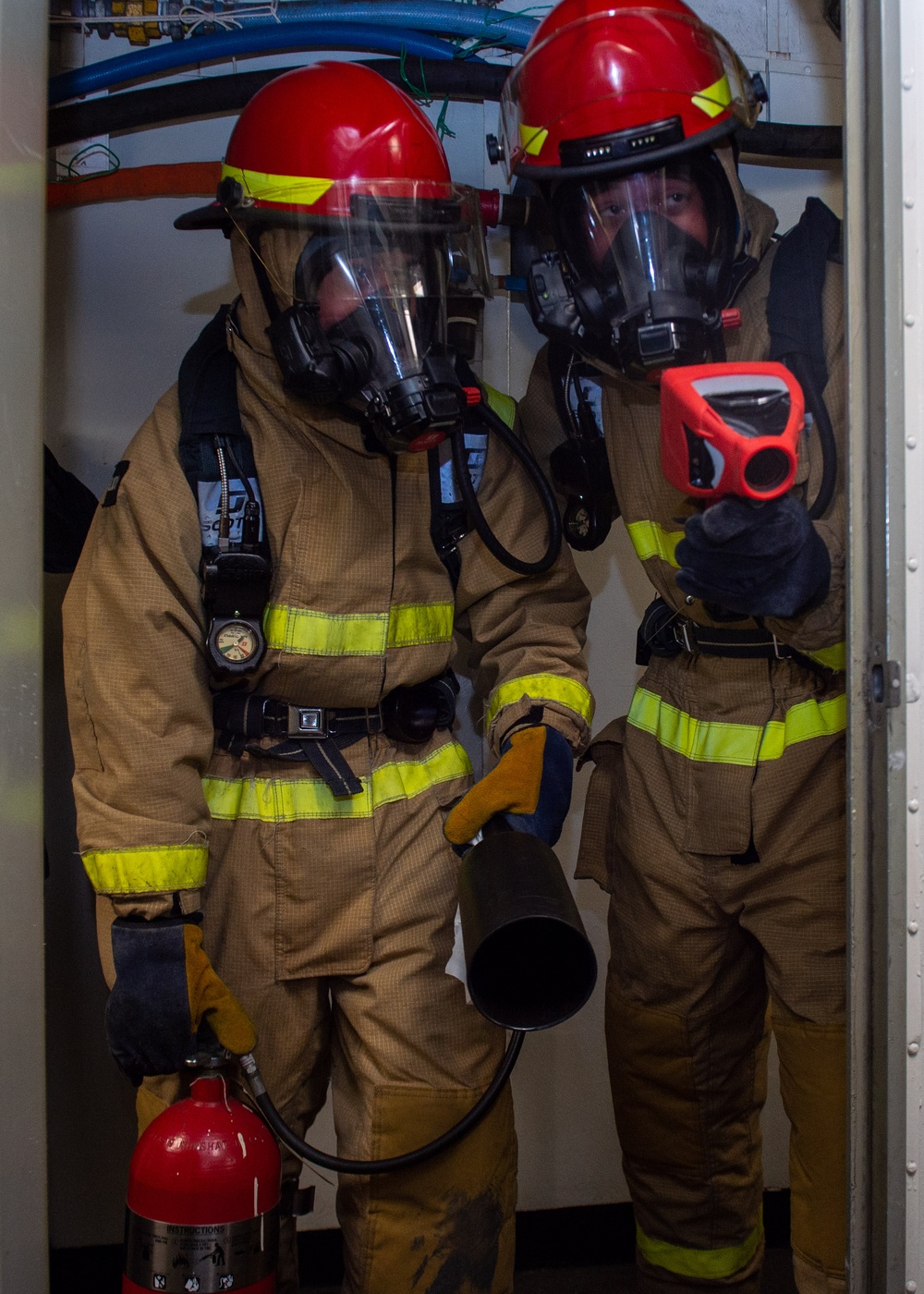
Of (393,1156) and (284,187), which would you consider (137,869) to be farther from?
(284,187)

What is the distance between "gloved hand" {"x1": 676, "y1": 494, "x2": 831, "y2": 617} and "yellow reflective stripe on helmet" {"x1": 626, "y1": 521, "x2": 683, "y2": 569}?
324 millimetres

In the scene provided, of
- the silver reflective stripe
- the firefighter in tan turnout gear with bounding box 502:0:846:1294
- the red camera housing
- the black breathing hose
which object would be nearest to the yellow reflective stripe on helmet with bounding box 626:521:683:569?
the firefighter in tan turnout gear with bounding box 502:0:846:1294

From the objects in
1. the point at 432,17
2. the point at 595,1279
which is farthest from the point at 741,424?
the point at 595,1279

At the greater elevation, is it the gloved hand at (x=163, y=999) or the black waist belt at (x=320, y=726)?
the black waist belt at (x=320, y=726)

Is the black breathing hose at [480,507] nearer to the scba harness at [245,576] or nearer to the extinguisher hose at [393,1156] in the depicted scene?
the scba harness at [245,576]

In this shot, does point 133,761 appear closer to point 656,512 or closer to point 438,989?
point 438,989

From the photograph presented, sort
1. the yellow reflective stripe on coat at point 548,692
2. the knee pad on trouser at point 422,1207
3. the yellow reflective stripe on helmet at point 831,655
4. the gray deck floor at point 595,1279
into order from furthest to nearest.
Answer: the gray deck floor at point 595,1279, the yellow reflective stripe on coat at point 548,692, the knee pad on trouser at point 422,1207, the yellow reflective stripe on helmet at point 831,655

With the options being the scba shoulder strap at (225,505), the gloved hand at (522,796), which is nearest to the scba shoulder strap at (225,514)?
the scba shoulder strap at (225,505)

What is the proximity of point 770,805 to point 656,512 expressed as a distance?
48cm

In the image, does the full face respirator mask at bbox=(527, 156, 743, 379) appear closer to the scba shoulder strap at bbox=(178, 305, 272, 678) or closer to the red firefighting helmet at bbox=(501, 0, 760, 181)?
the red firefighting helmet at bbox=(501, 0, 760, 181)

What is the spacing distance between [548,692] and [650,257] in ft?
2.16

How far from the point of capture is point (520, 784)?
1.59 meters

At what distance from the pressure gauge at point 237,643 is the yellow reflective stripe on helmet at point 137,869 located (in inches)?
10.5

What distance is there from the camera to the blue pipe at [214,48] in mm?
2123
